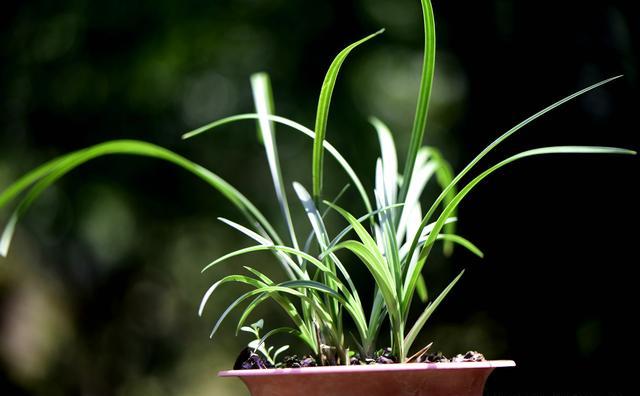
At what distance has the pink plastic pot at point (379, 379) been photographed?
0.52m

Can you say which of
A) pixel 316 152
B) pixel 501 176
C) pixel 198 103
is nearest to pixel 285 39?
pixel 198 103

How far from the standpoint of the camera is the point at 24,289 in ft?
8.93

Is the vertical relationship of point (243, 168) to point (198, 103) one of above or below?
below

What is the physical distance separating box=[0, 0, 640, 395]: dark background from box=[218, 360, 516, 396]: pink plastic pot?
1.52 m

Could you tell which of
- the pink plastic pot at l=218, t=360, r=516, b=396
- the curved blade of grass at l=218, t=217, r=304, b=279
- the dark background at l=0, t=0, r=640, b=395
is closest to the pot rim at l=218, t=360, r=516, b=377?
the pink plastic pot at l=218, t=360, r=516, b=396

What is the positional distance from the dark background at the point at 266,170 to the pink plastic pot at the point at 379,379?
1520mm

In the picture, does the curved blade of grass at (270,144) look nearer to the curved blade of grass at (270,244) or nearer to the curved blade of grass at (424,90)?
the curved blade of grass at (270,244)

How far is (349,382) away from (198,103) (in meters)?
2.55

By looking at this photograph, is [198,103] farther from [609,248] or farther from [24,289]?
[609,248]

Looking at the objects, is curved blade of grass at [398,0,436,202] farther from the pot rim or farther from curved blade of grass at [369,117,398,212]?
the pot rim

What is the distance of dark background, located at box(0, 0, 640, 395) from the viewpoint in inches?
79.8

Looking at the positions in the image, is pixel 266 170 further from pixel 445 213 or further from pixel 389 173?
pixel 445 213

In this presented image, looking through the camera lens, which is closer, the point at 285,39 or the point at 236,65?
the point at 285,39

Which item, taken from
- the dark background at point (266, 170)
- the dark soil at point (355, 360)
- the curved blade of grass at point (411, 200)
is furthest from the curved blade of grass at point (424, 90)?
the dark background at point (266, 170)
